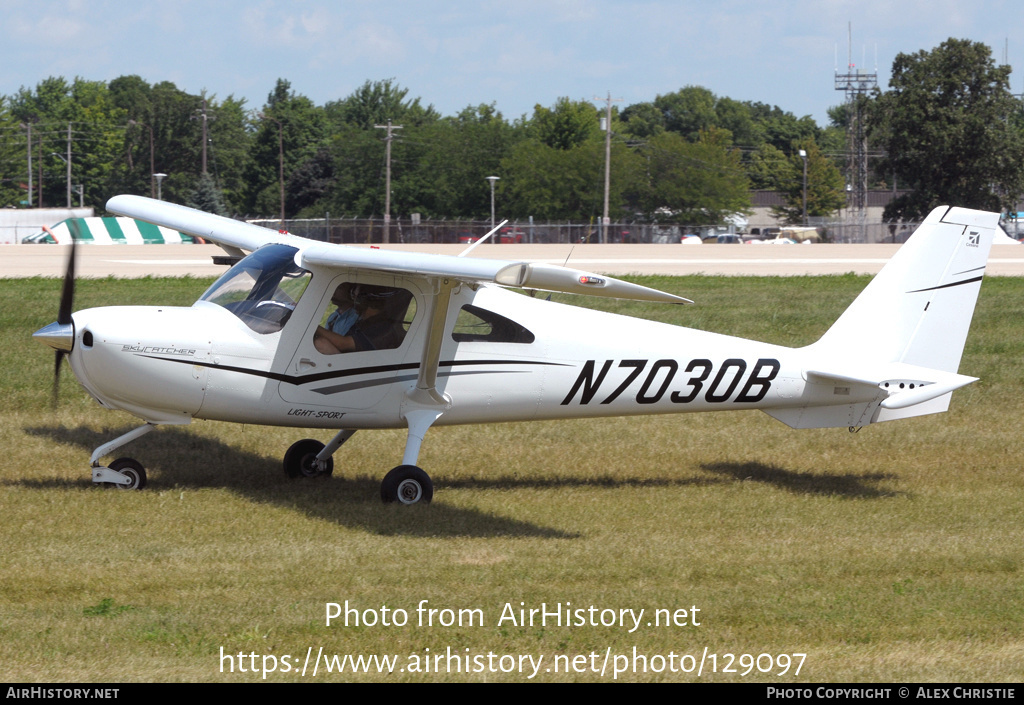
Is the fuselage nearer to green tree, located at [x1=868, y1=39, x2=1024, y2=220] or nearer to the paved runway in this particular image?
the paved runway

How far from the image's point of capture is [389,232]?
72500mm

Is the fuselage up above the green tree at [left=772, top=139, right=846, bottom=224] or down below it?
below

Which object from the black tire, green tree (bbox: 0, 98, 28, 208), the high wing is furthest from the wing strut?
green tree (bbox: 0, 98, 28, 208)

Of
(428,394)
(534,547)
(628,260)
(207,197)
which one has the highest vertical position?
(207,197)

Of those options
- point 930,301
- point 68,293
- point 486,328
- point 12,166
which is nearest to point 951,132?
point 930,301

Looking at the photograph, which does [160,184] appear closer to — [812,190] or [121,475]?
[812,190]

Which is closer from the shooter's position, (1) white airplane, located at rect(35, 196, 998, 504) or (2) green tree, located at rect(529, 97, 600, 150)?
(1) white airplane, located at rect(35, 196, 998, 504)

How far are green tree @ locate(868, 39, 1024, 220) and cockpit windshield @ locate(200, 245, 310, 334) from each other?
7715 centimetres

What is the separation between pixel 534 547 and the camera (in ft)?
27.7

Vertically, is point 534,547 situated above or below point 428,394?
below

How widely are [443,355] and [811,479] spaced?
13.8ft

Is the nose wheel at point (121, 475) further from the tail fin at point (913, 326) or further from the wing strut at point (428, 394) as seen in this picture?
the tail fin at point (913, 326)

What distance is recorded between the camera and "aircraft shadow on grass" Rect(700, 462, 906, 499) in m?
10.6
